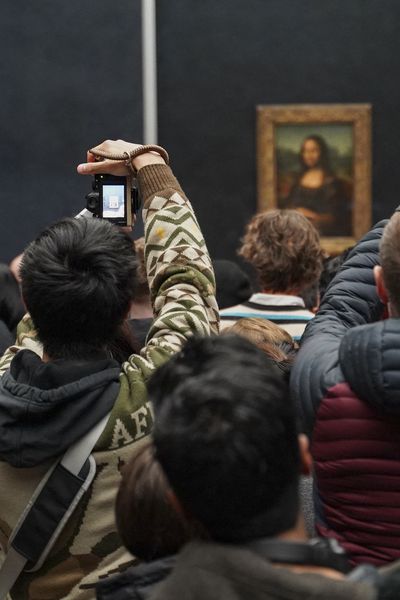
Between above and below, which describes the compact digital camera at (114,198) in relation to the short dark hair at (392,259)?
Result: above

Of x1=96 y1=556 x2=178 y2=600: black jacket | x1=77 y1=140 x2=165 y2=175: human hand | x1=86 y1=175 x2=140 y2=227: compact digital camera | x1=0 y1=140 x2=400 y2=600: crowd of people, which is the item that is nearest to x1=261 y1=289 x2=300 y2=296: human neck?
x1=0 y1=140 x2=400 y2=600: crowd of people

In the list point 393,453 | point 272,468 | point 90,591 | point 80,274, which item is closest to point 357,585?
point 272,468

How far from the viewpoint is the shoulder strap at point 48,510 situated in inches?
101

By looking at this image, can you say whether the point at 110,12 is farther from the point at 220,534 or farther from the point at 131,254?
the point at 220,534

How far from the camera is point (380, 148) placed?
1143 centimetres

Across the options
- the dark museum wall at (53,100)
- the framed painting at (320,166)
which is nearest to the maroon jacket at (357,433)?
the dark museum wall at (53,100)

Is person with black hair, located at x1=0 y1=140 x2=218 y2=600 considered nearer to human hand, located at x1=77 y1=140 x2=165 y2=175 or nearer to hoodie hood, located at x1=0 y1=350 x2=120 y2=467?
hoodie hood, located at x1=0 y1=350 x2=120 y2=467

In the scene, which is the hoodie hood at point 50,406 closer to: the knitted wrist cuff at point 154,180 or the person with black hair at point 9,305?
the knitted wrist cuff at point 154,180

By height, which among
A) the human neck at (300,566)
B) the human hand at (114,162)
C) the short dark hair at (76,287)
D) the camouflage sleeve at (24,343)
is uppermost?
the human hand at (114,162)

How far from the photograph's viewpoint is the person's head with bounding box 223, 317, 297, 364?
3824 mm

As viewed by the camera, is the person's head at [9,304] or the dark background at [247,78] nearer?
the person's head at [9,304]

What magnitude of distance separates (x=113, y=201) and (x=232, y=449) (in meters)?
1.60

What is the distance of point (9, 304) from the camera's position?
5613 mm

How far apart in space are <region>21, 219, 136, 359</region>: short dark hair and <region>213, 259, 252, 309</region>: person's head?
417cm
